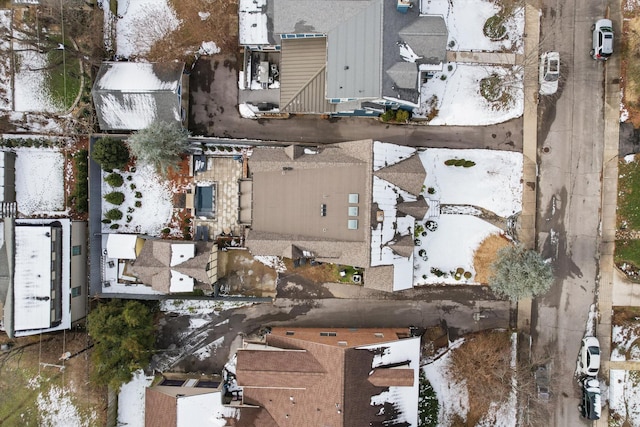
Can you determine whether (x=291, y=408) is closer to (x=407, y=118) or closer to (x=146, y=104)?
(x=407, y=118)

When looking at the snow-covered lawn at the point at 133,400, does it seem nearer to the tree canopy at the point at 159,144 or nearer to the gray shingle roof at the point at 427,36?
the tree canopy at the point at 159,144

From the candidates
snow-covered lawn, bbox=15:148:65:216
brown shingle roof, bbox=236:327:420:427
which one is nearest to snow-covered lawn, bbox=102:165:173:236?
snow-covered lawn, bbox=15:148:65:216

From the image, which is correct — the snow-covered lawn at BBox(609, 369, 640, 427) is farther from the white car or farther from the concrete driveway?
the white car

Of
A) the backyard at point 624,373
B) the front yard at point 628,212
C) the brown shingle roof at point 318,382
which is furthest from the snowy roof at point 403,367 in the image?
the front yard at point 628,212

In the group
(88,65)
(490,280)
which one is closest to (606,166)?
(490,280)

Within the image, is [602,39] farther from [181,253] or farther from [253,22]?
[181,253]

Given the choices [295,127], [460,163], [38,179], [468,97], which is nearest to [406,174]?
[460,163]
